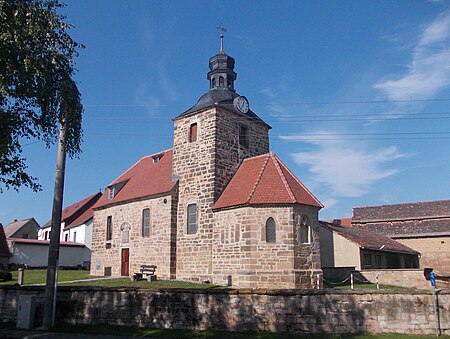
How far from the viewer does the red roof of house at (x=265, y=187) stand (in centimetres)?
2402

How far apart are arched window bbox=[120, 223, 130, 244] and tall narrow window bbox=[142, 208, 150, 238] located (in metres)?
1.83

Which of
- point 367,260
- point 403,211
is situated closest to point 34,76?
point 367,260

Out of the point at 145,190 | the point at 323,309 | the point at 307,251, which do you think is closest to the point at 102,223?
the point at 145,190

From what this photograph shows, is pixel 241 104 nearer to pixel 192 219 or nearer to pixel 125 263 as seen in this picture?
pixel 192 219

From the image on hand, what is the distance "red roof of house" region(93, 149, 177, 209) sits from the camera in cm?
3028

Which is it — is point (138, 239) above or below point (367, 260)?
above

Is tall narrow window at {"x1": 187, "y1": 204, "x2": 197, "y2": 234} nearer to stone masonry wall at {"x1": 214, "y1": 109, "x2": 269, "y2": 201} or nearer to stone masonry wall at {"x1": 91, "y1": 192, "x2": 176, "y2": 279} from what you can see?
stone masonry wall at {"x1": 91, "y1": 192, "x2": 176, "y2": 279}

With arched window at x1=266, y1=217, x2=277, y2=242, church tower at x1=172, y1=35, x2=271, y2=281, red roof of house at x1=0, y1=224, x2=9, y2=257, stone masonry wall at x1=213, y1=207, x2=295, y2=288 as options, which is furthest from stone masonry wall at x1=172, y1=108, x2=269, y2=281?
red roof of house at x1=0, y1=224, x2=9, y2=257

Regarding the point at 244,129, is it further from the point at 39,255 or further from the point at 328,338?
the point at 39,255

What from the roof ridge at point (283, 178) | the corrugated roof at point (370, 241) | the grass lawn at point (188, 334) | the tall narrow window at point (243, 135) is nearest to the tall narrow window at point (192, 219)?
the tall narrow window at point (243, 135)

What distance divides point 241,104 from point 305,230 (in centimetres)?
980

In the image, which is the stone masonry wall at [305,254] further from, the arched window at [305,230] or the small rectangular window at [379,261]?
the small rectangular window at [379,261]

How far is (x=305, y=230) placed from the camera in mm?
24281

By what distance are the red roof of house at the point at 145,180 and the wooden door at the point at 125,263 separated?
362 cm
